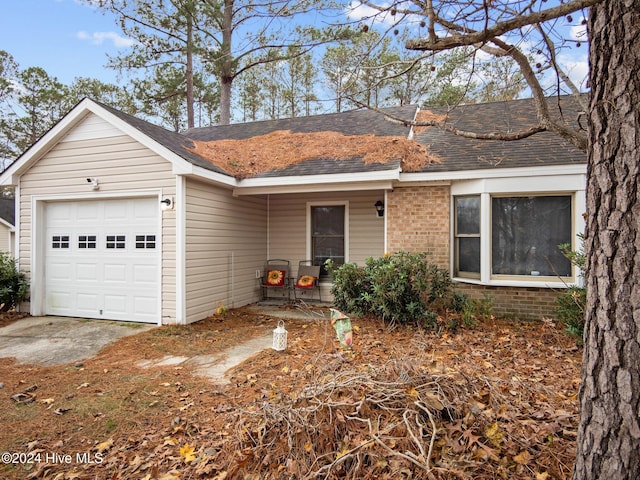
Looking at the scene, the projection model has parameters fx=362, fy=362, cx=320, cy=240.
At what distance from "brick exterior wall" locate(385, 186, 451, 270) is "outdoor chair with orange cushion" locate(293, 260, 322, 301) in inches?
83.6

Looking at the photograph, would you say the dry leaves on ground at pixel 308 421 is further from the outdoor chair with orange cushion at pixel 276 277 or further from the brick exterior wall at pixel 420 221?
the outdoor chair with orange cushion at pixel 276 277

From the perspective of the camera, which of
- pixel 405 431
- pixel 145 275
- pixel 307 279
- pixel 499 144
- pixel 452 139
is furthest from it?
pixel 307 279

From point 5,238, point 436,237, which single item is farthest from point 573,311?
point 5,238

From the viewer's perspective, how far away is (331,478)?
82.6 inches

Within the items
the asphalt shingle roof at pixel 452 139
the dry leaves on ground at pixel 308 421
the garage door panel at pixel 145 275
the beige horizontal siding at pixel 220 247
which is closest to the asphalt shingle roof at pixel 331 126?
the asphalt shingle roof at pixel 452 139

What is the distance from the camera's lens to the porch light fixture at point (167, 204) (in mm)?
6562

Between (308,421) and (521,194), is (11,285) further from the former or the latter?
(521,194)

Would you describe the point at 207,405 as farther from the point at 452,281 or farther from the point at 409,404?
the point at 452,281

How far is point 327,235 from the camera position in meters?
9.20

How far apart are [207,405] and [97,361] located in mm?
2394

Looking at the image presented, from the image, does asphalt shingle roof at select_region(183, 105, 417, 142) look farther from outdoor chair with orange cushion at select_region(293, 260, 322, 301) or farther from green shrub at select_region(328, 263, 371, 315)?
green shrub at select_region(328, 263, 371, 315)

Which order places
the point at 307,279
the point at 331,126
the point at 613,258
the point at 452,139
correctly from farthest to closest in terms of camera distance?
the point at 331,126, the point at 307,279, the point at 452,139, the point at 613,258

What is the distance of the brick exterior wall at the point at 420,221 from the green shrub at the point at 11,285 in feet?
25.0

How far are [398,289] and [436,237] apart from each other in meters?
1.78
